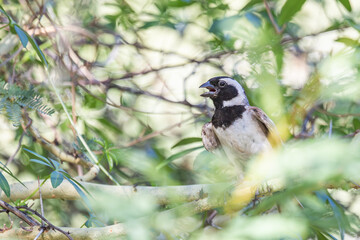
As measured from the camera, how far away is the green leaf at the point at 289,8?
2357mm

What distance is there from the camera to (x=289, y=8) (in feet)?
7.81

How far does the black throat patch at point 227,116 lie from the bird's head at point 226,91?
9 cm

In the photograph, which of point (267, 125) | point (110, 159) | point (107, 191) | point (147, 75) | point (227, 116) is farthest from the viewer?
point (147, 75)

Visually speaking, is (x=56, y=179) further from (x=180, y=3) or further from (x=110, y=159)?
(x=180, y=3)

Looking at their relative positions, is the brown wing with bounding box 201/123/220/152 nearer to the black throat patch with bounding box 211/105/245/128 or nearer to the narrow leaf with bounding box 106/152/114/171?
the black throat patch with bounding box 211/105/245/128

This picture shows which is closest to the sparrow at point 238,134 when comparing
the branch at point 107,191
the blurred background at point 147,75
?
the blurred background at point 147,75

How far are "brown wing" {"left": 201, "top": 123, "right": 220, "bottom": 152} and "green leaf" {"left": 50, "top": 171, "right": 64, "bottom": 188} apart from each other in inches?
57.0

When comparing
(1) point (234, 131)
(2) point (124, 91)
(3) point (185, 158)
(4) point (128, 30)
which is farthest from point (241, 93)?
(4) point (128, 30)

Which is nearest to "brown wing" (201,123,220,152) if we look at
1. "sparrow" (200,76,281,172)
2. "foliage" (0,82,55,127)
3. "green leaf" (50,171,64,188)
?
"sparrow" (200,76,281,172)

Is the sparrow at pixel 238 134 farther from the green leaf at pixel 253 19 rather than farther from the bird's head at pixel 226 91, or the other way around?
the green leaf at pixel 253 19

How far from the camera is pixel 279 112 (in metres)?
2.28

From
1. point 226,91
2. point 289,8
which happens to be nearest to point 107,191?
point 289,8

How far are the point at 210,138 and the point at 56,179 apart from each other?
153 cm

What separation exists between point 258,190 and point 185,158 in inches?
46.1
